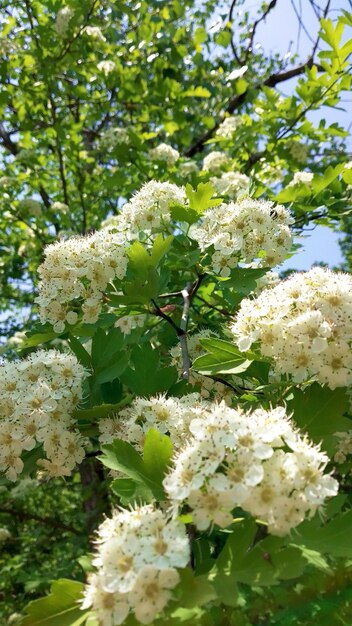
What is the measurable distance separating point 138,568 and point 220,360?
687 mm

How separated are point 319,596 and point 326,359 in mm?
557

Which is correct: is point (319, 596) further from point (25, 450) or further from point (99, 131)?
point (99, 131)

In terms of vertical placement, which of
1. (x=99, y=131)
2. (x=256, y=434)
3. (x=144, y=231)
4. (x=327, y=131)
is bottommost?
(x=256, y=434)

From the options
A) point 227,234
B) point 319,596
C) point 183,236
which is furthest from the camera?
point 183,236

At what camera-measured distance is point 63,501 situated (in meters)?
6.59

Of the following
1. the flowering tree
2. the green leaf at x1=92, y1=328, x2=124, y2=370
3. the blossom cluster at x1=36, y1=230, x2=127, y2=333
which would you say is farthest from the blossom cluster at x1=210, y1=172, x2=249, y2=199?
the green leaf at x1=92, y1=328, x2=124, y2=370

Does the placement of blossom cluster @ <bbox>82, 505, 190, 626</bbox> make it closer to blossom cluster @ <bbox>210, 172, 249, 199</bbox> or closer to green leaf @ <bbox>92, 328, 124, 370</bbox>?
green leaf @ <bbox>92, 328, 124, 370</bbox>

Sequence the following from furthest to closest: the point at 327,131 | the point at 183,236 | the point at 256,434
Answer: the point at 327,131 → the point at 183,236 → the point at 256,434

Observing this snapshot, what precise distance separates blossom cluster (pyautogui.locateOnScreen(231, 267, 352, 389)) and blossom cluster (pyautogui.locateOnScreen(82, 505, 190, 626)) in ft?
1.72

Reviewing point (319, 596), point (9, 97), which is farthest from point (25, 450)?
point (9, 97)

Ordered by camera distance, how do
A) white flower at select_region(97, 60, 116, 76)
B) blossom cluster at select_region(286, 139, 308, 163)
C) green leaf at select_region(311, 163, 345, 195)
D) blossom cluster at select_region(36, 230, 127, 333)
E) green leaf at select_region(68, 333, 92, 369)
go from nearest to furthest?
green leaf at select_region(68, 333, 92, 369) < blossom cluster at select_region(36, 230, 127, 333) < green leaf at select_region(311, 163, 345, 195) < blossom cluster at select_region(286, 139, 308, 163) < white flower at select_region(97, 60, 116, 76)

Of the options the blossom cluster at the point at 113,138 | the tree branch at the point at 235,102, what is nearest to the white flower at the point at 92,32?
the blossom cluster at the point at 113,138

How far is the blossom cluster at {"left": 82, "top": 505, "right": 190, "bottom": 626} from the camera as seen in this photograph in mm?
897

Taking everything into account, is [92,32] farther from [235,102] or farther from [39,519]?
[39,519]
